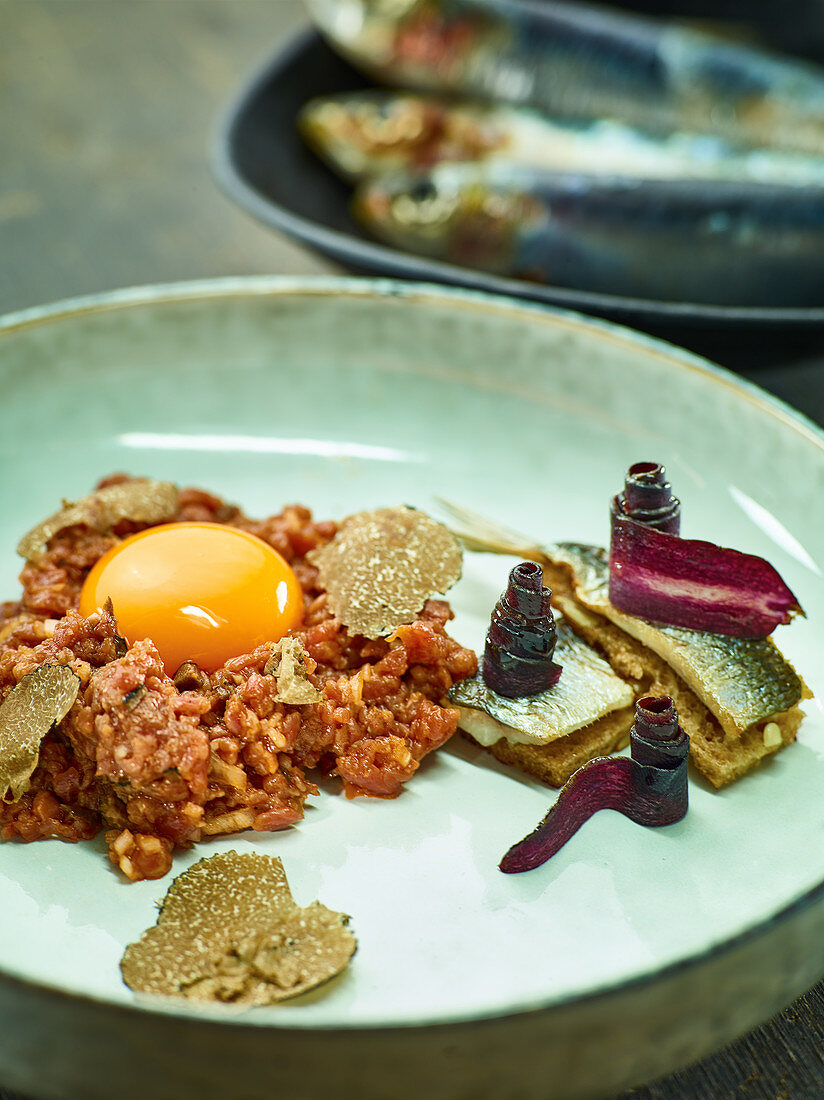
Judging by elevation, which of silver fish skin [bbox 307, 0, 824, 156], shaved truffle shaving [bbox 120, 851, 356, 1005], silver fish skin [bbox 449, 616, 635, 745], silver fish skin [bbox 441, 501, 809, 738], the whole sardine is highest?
silver fish skin [bbox 307, 0, 824, 156]

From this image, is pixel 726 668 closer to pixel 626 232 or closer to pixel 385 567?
pixel 385 567

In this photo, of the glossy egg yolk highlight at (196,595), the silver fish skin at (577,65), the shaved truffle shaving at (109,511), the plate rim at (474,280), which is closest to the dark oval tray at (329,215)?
the plate rim at (474,280)

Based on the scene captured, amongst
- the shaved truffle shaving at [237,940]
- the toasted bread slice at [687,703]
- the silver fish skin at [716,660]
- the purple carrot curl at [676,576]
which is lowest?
the shaved truffle shaving at [237,940]

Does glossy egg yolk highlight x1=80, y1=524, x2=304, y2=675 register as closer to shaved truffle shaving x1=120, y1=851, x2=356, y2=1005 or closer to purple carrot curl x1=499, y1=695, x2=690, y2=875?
shaved truffle shaving x1=120, y1=851, x2=356, y2=1005

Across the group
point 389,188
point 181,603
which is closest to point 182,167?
point 389,188

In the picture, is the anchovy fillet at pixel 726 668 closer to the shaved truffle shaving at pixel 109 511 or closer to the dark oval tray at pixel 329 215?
the shaved truffle shaving at pixel 109 511

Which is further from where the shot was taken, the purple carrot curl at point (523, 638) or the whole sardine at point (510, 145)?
the whole sardine at point (510, 145)

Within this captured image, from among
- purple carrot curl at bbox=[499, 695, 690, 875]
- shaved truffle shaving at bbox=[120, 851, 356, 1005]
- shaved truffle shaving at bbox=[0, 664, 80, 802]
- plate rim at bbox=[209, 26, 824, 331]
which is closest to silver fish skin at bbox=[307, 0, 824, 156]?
plate rim at bbox=[209, 26, 824, 331]
